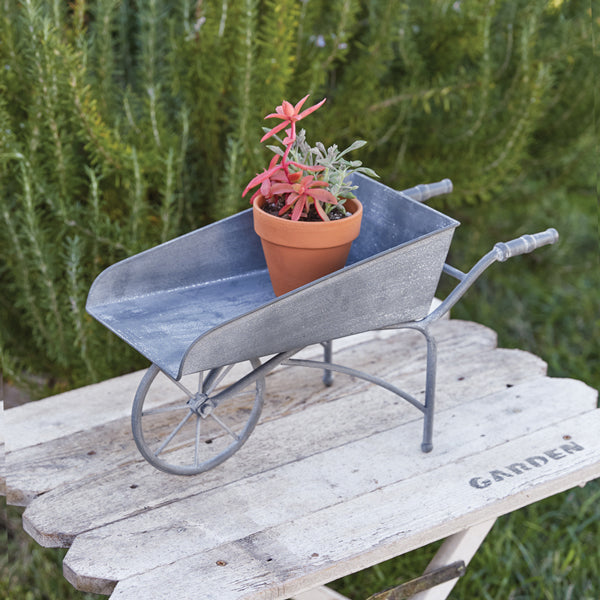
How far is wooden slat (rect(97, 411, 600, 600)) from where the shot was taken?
1244 millimetres

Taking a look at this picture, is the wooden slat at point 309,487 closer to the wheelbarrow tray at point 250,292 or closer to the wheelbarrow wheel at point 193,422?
the wheelbarrow wheel at point 193,422

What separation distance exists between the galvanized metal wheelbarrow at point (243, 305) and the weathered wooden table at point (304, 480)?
84 mm

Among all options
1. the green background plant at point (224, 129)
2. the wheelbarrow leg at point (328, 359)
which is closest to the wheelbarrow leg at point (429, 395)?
the wheelbarrow leg at point (328, 359)

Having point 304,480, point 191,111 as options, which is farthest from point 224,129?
point 304,480

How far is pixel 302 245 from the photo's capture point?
4.47 feet

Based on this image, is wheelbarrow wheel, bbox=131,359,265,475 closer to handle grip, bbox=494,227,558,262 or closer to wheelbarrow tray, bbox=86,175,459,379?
wheelbarrow tray, bbox=86,175,459,379

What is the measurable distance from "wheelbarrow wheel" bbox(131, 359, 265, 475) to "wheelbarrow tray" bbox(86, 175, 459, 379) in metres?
0.10

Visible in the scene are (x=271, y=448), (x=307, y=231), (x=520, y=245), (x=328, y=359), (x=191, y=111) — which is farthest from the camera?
(x=191, y=111)

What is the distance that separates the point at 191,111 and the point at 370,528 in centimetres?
130

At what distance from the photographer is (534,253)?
10.1ft

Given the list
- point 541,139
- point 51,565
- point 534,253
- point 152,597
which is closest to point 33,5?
point 152,597

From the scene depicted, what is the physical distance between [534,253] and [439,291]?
15.8 inches

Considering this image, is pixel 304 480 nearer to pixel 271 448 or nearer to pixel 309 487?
pixel 309 487

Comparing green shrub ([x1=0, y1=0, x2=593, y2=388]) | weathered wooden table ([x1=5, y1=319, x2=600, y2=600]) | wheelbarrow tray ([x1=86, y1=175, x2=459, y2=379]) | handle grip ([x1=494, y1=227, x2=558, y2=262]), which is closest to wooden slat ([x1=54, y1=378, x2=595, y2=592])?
weathered wooden table ([x1=5, y1=319, x2=600, y2=600])
